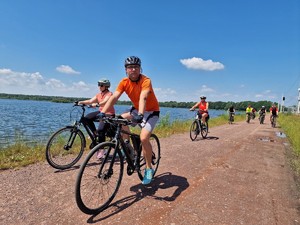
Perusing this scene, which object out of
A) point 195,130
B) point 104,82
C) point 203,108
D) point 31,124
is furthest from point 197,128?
point 31,124

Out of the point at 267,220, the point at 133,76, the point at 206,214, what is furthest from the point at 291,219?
the point at 133,76

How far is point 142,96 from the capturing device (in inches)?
158

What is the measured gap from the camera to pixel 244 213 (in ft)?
12.4

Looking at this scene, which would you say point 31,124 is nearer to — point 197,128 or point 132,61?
point 197,128

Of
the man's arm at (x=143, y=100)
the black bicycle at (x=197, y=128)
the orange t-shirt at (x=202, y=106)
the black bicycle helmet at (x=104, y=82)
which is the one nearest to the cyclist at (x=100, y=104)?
the black bicycle helmet at (x=104, y=82)

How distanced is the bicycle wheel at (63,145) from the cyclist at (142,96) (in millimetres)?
2092

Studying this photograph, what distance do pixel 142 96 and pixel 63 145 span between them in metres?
3.08

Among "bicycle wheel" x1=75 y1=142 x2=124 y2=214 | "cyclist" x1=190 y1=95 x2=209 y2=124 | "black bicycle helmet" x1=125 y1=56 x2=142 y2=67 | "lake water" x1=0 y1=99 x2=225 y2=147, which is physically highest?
"black bicycle helmet" x1=125 y1=56 x2=142 y2=67

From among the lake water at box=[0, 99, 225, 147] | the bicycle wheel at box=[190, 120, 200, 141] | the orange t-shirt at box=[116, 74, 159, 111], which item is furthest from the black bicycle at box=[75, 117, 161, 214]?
the bicycle wheel at box=[190, 120, 200, 141]

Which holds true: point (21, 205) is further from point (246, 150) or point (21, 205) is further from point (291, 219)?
point (246, 150)

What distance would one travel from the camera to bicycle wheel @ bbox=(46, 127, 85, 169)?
559 cm

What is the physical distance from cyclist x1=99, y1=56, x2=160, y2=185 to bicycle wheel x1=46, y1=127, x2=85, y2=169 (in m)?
2.09

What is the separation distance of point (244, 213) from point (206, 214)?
25.9 inches

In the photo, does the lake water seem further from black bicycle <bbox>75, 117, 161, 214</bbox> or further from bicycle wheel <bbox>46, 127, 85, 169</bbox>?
black bicycle <bbox>75, 117, 161, 214</bbox>
